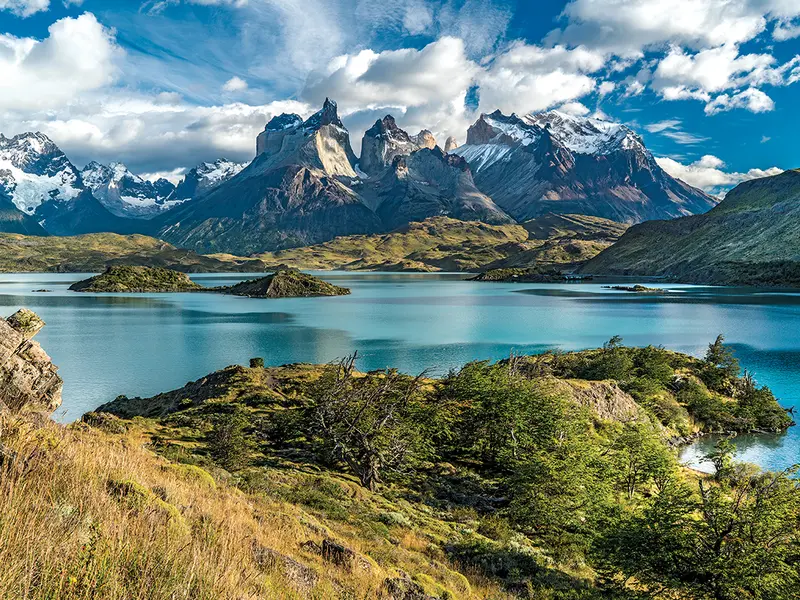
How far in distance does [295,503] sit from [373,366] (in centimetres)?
5808

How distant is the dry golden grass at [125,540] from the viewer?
221 inches

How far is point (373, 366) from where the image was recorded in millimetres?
77500

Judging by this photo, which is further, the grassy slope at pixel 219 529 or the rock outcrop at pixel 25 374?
the rock outcrop at pixel 25 374

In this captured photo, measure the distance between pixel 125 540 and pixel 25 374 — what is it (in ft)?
68.7

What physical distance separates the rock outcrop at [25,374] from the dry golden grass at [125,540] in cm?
1323

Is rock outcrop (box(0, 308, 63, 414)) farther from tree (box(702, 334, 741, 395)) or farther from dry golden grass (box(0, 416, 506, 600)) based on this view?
tree (box(702, 334, 741, 395))

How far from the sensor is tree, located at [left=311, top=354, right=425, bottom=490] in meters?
28.2

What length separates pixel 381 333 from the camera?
11094 cm

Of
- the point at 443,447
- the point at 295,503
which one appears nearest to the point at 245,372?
the point at 443,447

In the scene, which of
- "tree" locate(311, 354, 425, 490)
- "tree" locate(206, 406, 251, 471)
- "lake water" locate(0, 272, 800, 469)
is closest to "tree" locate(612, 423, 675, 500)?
"tree" locate(311, 354, 425, 490)

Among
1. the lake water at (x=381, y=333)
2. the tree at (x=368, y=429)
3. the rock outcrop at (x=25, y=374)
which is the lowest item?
the lake water at (x=381, y=333)

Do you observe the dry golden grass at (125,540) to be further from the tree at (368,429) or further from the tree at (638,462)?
the tree at (638,462)

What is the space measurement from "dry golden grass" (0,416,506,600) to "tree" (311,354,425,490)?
1545 centimetres

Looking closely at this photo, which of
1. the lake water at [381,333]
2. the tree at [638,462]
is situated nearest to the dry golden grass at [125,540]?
the tree at [638,462]
